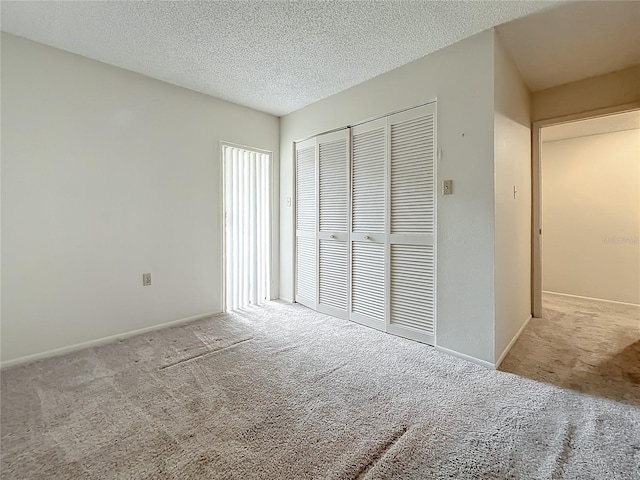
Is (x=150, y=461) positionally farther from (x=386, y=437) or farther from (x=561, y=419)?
(x=561, y=419)

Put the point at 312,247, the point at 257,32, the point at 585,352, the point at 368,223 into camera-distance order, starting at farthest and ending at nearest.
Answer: the point at 312,247 < the point at 368,223 < the point at 585,352 < the point at 257,32

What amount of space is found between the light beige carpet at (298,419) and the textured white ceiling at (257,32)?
2446 mm

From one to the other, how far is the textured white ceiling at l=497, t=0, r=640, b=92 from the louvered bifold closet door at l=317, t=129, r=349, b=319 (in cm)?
161

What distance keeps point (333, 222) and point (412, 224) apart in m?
0.98

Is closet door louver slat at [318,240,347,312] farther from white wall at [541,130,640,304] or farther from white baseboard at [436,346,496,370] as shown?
white wall at [541,130,640,304]

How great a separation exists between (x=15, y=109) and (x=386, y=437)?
3.29 m

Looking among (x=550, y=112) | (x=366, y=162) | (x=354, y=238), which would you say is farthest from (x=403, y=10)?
(x=550, y=112)

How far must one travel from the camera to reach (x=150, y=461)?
130 cm

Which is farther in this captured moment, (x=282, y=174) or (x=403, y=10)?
(x=282, y=174)

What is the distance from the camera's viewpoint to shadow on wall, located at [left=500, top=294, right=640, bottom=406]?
1938 mm

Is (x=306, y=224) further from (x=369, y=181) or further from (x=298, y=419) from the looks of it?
(x=298, y=419)

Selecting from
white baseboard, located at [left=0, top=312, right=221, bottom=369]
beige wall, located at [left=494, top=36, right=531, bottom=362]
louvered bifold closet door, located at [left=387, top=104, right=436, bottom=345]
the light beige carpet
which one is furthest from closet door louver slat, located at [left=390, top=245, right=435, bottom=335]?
white baseboard, located at [left=0, top=312, right=221, bottom=369]

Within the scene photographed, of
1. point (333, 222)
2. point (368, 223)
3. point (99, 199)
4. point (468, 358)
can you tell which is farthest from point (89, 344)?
point (468, 358)

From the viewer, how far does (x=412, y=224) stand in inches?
102
